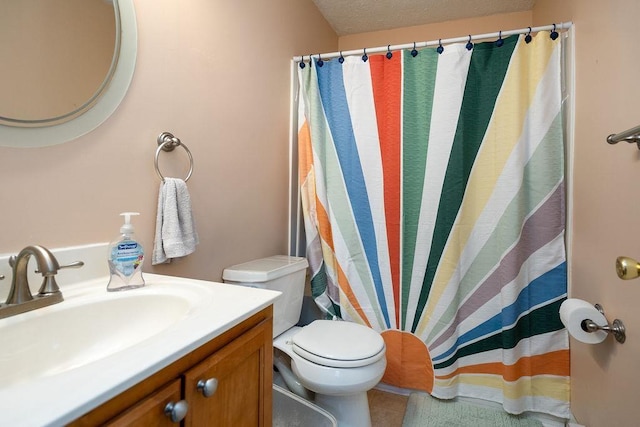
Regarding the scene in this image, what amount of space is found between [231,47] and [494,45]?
1242mm

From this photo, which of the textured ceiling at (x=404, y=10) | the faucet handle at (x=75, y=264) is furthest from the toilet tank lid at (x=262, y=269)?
the textured ceiling at (x=404, y=10)

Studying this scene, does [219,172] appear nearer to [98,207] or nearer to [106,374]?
[98,207]

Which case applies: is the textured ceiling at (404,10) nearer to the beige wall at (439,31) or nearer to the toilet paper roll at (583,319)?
the beige wall at (439,31)

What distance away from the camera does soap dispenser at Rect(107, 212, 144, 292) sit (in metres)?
0.85

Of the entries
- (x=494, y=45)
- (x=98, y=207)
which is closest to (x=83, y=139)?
(x=98, y=207)

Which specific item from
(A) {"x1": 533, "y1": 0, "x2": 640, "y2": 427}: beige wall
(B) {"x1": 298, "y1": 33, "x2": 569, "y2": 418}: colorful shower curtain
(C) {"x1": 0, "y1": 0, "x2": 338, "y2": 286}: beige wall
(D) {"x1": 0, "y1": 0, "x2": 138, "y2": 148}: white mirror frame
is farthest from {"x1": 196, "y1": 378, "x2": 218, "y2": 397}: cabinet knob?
(B) {"x1": 298, "y1": 33, "x2": 569, "y2": 418}: colorful shower curtain

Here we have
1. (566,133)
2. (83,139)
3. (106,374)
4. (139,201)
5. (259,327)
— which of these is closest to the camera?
(106,374)

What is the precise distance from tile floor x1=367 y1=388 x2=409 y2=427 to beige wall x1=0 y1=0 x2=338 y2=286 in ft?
3.12

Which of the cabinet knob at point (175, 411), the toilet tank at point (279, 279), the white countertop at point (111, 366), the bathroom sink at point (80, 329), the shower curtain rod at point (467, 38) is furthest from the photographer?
the shower curtain rod at point (467, 38)

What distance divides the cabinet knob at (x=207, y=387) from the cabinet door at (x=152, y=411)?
0.13ft

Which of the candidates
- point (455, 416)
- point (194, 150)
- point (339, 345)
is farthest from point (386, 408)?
point (194, 150)

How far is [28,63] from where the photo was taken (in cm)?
78

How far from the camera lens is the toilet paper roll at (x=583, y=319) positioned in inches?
44.3

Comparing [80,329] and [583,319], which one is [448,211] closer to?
[583,319]
